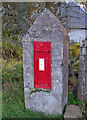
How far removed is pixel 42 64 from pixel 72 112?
1.29m

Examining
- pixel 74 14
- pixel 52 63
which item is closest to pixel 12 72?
pixel 52 63

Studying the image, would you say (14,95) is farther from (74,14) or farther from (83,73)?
(74,14)

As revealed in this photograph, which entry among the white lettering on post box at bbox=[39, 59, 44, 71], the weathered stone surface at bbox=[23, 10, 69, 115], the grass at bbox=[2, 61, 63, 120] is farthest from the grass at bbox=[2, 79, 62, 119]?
the white lettering on post box at bbox=[39, 59, 44, 71]

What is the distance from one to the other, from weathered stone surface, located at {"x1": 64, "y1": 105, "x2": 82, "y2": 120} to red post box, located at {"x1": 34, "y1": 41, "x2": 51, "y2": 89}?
0.71 metres

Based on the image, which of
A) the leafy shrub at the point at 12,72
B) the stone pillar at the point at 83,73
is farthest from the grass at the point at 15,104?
the stone pillar at the point at 83,73

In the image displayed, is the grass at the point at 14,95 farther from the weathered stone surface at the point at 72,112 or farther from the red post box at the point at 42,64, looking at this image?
the red post box at the point at 42,64

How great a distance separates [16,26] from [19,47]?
124 centimetres

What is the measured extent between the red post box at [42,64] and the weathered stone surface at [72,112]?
71 cm

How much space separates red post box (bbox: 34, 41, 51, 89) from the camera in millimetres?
3103

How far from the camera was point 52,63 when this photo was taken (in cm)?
314

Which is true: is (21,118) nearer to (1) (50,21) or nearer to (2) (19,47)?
(1) (50,21)

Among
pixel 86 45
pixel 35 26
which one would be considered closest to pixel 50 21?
pixel 35 26

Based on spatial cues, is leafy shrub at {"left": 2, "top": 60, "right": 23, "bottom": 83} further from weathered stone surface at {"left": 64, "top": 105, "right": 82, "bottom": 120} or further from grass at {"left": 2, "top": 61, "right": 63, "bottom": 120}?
weathered stone surface at {"left": 64, "top": 105, "right": 82, "bottom": 120}

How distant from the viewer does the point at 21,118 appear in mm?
3295
